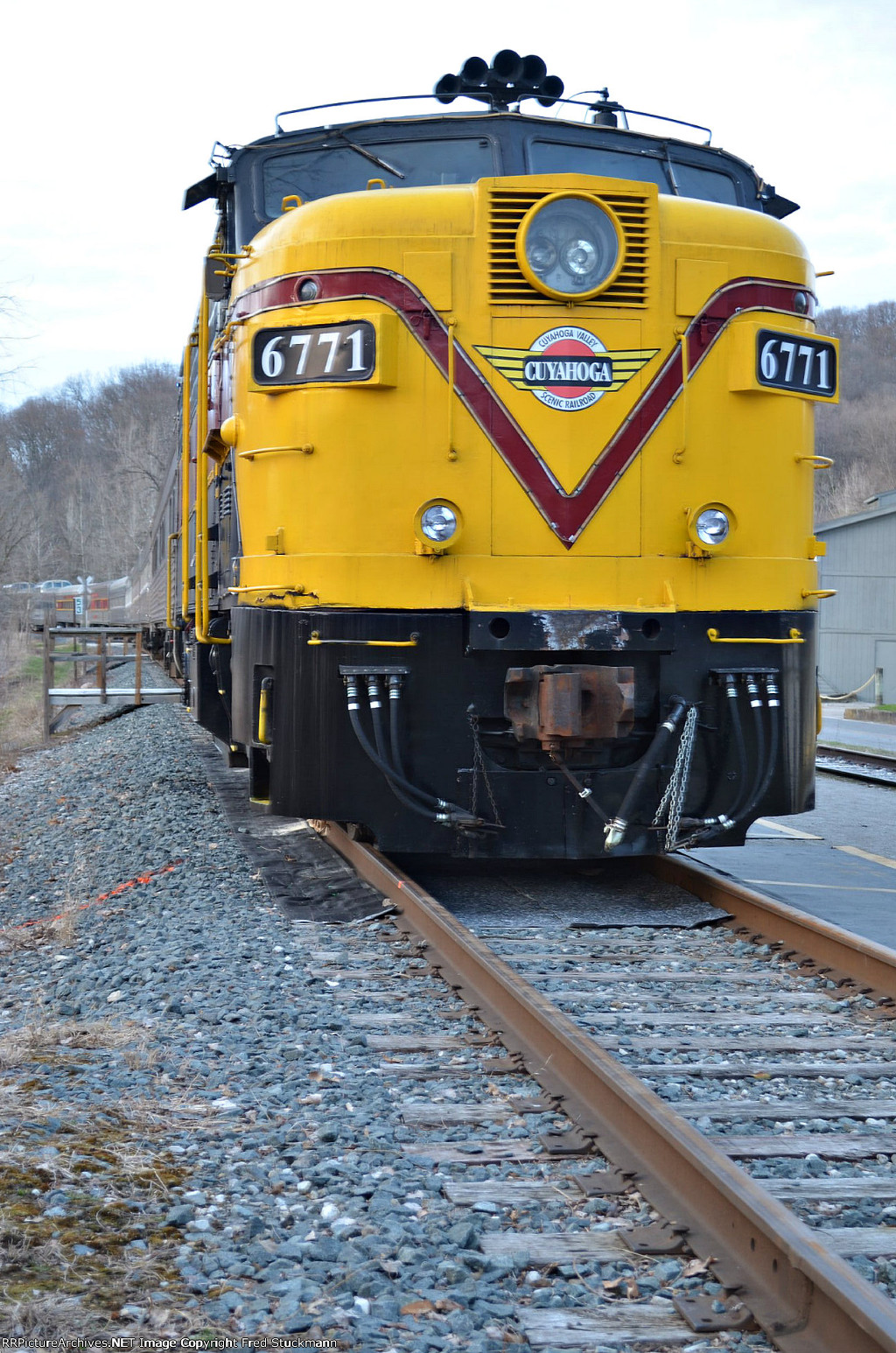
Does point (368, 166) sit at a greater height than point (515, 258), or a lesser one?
greater

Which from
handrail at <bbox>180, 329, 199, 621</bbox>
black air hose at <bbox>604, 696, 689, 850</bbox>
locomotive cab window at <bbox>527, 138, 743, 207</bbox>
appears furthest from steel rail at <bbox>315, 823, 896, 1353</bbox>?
handrail at <bbox>180, 329, 199, 621</bbox>

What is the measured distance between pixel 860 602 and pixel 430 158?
23699 mm

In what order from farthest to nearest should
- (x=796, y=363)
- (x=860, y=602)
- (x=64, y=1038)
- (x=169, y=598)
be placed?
1. (x=860, y=602)
2. (x=169, y=598)
3. (x=796, y=363)
4. (x=64, y=1038)

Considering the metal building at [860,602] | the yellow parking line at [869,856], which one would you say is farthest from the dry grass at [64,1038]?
the metal building at [860,602]

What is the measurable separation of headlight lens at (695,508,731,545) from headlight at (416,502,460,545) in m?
1.14

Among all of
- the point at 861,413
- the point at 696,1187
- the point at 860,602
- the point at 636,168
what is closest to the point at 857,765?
the point at 636,168

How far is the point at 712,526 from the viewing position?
5883mm

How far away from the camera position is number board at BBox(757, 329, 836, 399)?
5.89 metres

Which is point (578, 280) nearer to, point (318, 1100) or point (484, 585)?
point (484, 585)

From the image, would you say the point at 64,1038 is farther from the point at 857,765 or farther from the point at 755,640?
the point at 857,765

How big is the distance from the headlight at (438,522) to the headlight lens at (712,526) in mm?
1144

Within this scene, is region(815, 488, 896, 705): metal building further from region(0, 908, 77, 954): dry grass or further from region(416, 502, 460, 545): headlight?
region(0, 908, 77, 954): dry grass

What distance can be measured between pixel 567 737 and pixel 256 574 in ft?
5.68

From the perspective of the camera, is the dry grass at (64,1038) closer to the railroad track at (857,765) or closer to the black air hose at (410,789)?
the black air hose at (410,789)
